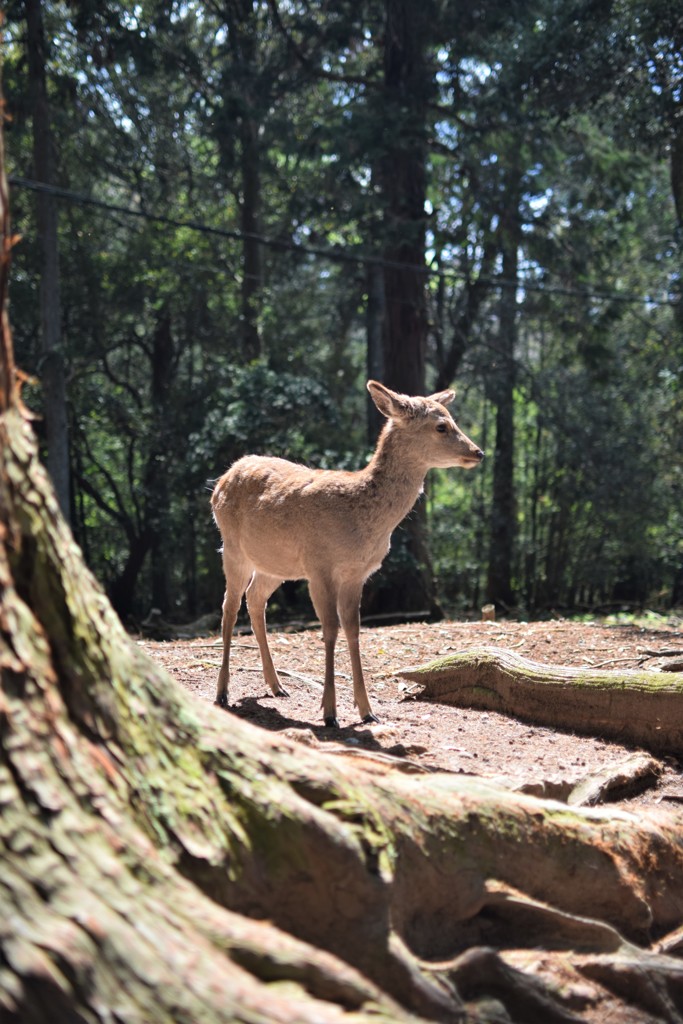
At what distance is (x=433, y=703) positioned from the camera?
24.6ft

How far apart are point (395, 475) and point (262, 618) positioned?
1417 millimetres

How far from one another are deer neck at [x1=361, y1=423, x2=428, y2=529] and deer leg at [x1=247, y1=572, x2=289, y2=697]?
1.13 m

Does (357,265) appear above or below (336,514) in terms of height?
above

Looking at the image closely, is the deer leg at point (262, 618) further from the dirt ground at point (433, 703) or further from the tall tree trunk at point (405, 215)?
the tall tree trunk at point (405, 215)

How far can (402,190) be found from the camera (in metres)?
17.5

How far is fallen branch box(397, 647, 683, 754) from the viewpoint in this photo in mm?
6734

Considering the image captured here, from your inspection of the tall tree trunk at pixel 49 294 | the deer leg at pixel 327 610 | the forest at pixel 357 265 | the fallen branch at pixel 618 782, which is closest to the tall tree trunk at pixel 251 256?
the forest at pixel 357 265

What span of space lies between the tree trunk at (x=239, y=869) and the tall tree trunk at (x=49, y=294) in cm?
1383

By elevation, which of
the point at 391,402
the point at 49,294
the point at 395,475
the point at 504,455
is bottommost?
the point at 395,475

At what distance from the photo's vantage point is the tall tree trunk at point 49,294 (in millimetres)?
17000

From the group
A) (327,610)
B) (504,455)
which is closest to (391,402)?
(327,610)

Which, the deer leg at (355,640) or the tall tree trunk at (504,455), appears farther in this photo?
the tall tree trunk at (504,455)

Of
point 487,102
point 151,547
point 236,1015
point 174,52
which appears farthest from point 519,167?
point 236,1015

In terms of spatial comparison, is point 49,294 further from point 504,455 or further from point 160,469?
point 504,455
